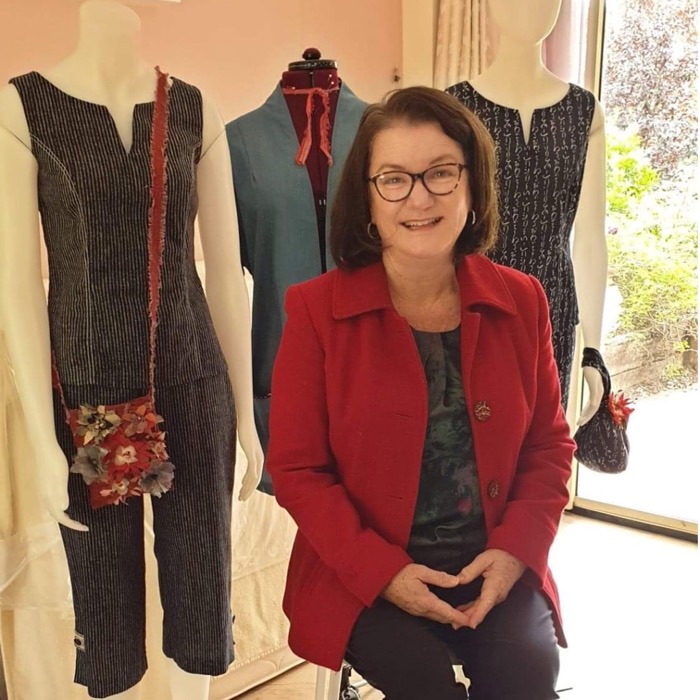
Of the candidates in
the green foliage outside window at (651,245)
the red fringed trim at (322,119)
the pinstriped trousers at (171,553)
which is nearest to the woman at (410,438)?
the pinstriped trousers at (171,553)

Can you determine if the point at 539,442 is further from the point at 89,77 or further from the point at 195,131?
the point at 89,77

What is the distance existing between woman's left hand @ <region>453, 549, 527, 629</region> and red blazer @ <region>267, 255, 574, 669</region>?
0.02m

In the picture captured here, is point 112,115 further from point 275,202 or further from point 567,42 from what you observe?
point 567,42

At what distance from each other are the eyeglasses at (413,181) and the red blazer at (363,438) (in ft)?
0.45

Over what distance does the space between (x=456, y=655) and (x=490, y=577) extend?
133mm

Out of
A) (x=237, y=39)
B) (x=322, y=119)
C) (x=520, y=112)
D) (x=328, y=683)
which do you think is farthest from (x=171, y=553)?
(x=237, y=39)

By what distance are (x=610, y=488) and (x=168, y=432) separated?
2.47 meters

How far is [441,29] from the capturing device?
9.18 feet

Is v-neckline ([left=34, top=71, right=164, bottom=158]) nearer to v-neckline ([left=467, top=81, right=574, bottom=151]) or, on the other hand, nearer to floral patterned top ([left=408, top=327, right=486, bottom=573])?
floral patterned top ([left=408, top=327, right=486, bottom=573])

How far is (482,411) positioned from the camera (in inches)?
51.1

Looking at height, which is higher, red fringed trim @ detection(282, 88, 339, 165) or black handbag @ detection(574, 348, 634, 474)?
red fringed trim @ detection(282, 88, 339, 165)

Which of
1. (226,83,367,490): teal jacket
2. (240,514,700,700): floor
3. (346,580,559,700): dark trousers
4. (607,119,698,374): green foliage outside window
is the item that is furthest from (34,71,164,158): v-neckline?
(607,119,698,374): green foliage outside window

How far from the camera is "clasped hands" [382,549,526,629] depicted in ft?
4.02

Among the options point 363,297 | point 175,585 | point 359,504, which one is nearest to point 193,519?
point 175,585
